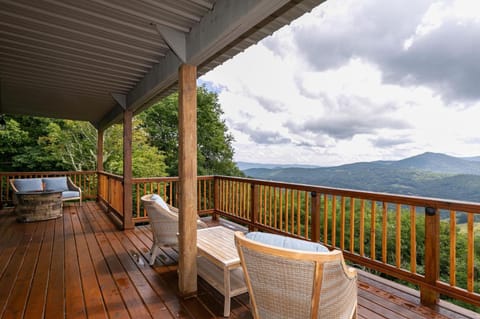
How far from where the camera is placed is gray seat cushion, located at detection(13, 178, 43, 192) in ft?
20.7

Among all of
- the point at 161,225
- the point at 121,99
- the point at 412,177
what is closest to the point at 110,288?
the point at 161,225

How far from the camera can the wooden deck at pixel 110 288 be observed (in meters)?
2.17

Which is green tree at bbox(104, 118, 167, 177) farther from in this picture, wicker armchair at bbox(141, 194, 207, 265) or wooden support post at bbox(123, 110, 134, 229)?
wicker armchair at bbox(141, 194, 207, 265)

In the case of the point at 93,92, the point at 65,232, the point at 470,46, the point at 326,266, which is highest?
the point at 470,46

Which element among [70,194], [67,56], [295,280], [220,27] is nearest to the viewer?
[295,280]

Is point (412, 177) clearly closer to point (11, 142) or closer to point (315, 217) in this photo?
point (315, 217)

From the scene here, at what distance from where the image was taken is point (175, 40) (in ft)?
7.74

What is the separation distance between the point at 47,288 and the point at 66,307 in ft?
1.85

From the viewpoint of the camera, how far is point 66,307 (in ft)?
7.35

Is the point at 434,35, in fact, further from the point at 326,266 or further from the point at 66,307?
the point at 66,307

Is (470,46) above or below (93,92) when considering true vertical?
above

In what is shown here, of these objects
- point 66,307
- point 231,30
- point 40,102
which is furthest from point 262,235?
point 40,102

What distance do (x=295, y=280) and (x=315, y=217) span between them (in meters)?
2.14

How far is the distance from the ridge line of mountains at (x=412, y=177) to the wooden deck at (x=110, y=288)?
137 cm
